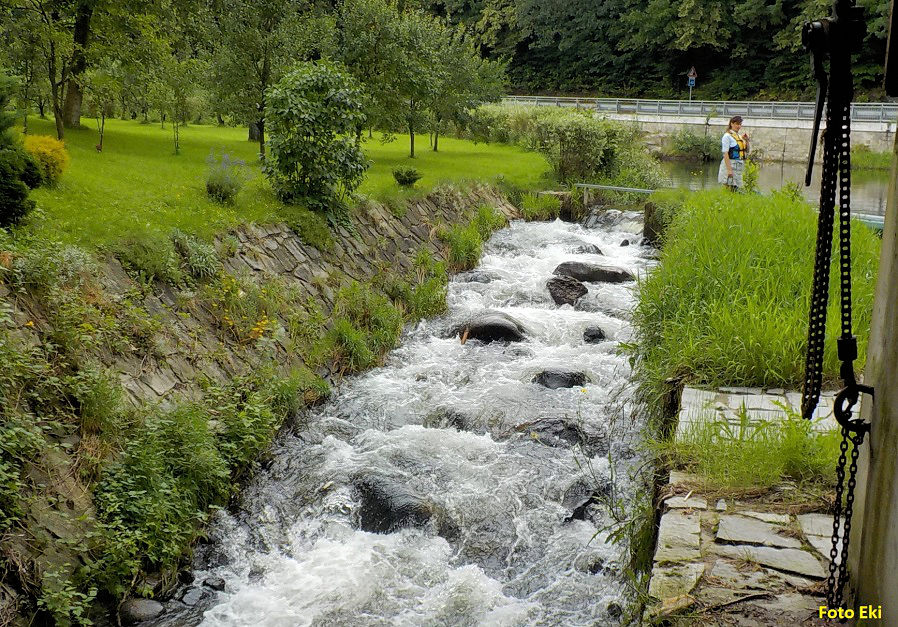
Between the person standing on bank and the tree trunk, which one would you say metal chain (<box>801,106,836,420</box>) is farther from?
the tree trunk

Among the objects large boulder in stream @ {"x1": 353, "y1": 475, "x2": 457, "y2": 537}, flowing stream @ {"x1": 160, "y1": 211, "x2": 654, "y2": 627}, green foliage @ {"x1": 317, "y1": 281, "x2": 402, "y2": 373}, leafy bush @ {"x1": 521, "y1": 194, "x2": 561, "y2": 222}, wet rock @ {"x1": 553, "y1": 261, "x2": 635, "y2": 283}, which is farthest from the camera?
leafy bush @ {"x1": 521, "y1": 194, "x2": 561, "y2": 222}

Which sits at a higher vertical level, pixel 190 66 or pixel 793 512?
pixel 190 66

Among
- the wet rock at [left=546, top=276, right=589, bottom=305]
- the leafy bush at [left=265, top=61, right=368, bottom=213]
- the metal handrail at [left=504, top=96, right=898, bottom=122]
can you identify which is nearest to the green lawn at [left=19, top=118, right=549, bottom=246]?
the leafy bush at [left=265, top=61, right=368, bottom=213]

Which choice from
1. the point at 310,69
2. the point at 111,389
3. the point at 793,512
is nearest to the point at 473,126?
the point at 310,69

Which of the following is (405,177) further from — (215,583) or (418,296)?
(215,583)

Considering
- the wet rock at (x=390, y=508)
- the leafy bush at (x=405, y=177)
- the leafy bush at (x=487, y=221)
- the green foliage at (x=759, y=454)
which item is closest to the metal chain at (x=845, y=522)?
the green foliage at (x=759, y=454)

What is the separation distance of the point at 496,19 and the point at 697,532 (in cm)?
5832

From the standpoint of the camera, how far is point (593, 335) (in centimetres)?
1145

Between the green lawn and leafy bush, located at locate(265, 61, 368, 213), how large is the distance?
57cm

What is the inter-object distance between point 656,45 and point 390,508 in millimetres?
53145

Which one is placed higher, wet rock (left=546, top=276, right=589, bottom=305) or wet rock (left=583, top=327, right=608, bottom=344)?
wet rock (left=546, top=276, right=589, bottom=305)

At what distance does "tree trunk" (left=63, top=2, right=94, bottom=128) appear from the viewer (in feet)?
55.3

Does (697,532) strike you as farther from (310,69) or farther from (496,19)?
(496,19)

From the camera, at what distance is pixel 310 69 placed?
12.9m
